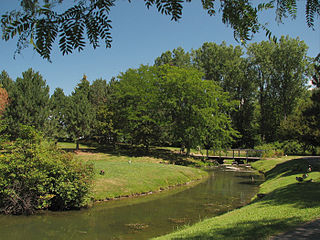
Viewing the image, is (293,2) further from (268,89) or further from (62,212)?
(268,89)

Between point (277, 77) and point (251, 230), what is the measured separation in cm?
6087

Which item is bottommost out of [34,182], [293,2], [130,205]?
[130,205]

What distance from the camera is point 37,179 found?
16.4m

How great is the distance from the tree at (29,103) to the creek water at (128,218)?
21231 millimetres

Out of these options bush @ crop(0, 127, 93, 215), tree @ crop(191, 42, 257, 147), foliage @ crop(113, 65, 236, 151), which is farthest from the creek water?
tree @ crop(191, 42, 257, 147)

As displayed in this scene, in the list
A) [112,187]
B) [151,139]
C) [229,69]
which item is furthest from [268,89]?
[112,187]

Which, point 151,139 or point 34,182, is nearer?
point 34,182

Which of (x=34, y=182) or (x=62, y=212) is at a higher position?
(x=34, y=182)

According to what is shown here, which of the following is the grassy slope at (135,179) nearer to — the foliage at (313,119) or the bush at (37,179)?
the bush at (37,179)

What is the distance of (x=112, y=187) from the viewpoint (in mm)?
22000

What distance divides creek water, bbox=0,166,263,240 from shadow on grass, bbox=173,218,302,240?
472cm

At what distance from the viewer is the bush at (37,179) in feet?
53.1

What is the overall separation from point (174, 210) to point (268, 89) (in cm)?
5526

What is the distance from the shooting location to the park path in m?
7.45
